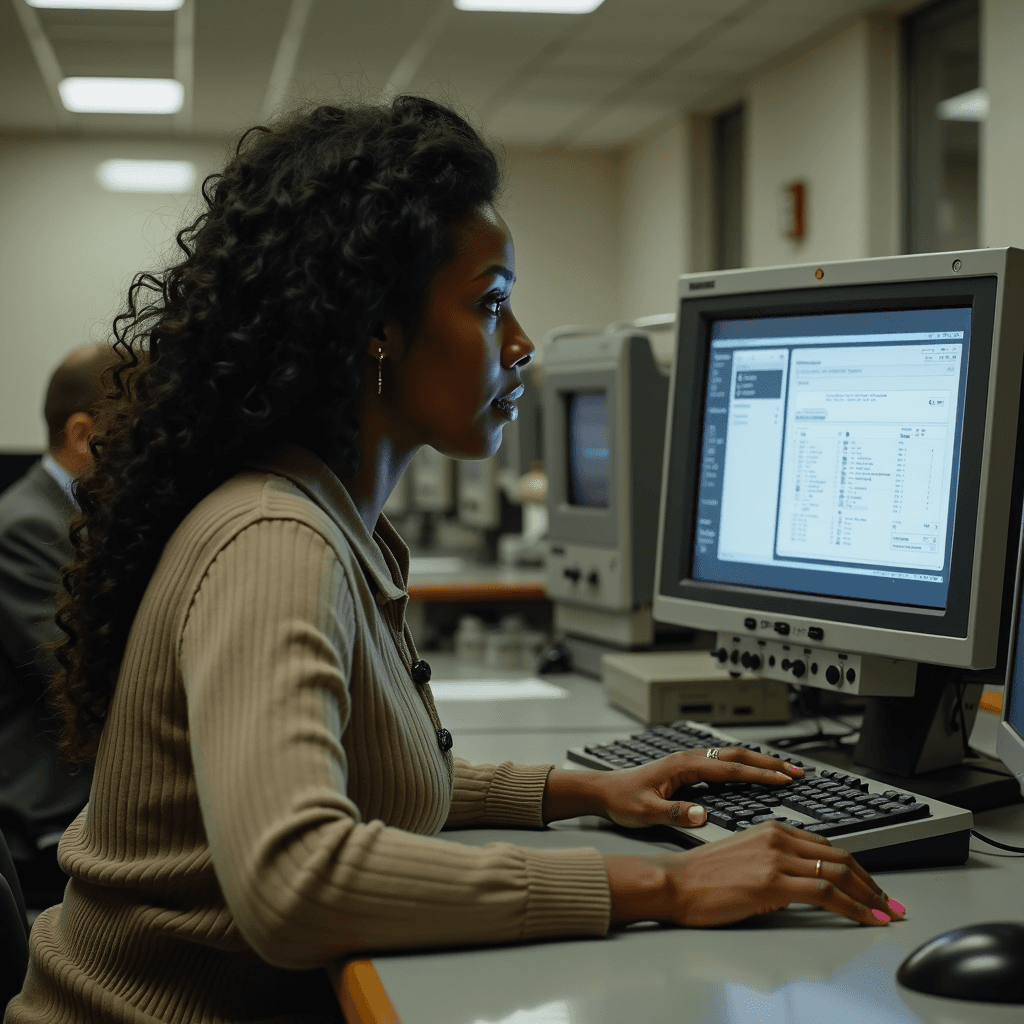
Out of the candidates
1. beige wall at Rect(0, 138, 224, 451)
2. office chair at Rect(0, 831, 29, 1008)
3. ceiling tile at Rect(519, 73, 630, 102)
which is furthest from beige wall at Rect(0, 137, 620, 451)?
office chair at Rect(0, 831, 29, 1008)

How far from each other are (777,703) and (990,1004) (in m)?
0.89

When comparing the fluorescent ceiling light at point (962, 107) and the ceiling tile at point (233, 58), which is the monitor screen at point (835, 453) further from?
the fluorescent ceiling light at point (962, 107)

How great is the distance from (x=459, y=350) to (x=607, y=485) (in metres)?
1.11

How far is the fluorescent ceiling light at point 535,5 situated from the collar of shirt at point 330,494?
4.19 meters

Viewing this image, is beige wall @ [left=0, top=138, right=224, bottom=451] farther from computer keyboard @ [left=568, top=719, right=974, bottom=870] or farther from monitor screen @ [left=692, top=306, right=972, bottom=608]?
computer keyboard @ [left=568, top=719, right=974, bottom=870]

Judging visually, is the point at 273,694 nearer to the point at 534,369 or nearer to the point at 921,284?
the point at 921,284

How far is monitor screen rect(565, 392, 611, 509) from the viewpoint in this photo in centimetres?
211

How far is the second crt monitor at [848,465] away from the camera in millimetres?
1078

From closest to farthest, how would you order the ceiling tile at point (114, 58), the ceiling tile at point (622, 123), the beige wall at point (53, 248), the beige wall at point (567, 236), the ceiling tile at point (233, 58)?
1. the ceiling tile at point (233, 58)
2. the ceiling tile at point (114, 58)
3. the ceiling tile at point (622, 123)
4. the beige wall at point (53, 248)
5. the beige wall at point (567, 236)

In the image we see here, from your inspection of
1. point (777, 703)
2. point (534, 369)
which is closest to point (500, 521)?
point (534, 369)

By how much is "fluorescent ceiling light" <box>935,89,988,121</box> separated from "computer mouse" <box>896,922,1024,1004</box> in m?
4.32

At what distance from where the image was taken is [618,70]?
5.66 m

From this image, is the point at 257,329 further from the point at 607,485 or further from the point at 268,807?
the point at 607,485

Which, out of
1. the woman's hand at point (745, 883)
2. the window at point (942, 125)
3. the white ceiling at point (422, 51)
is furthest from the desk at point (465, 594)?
the window at point (942, 125)
